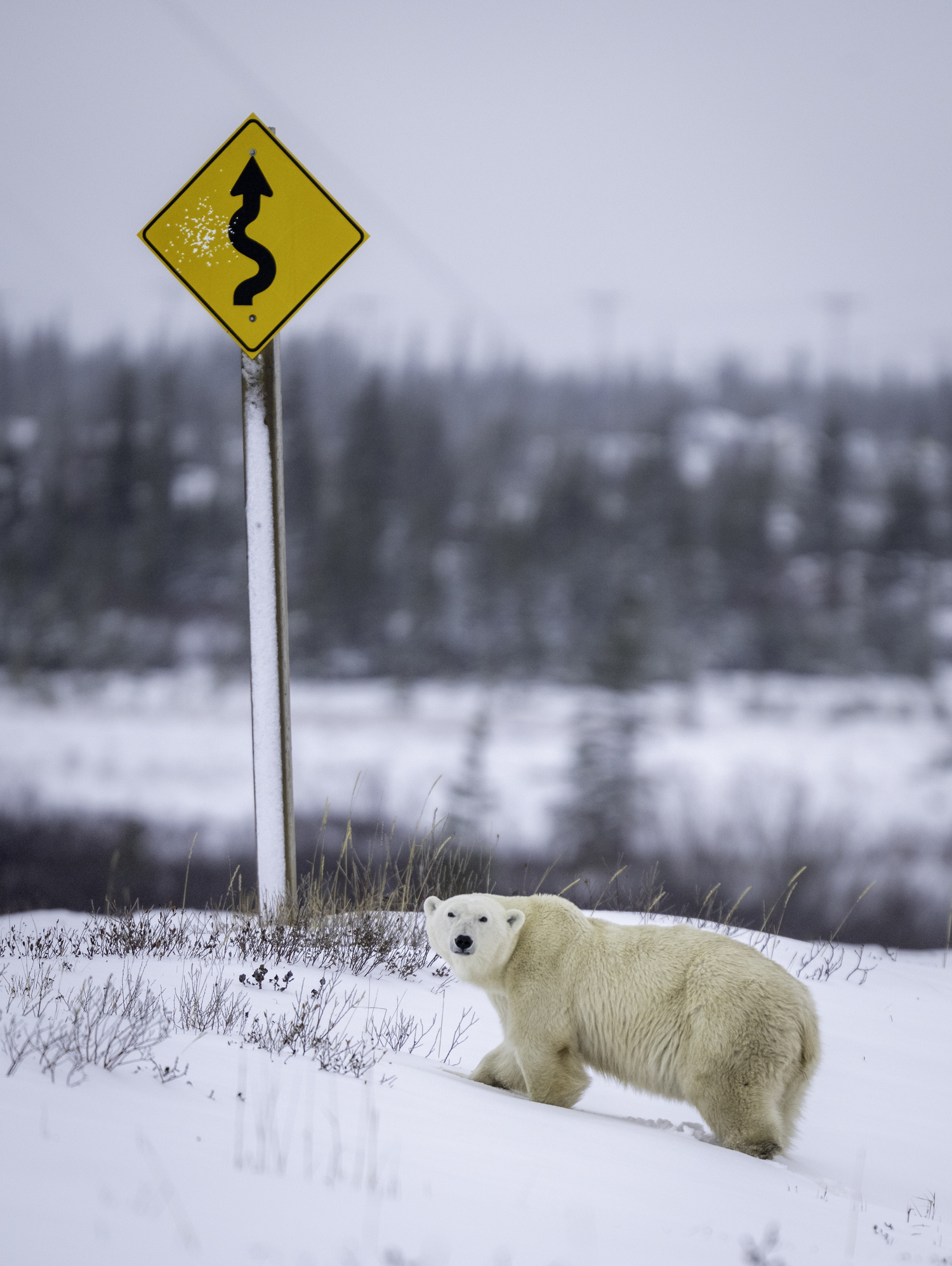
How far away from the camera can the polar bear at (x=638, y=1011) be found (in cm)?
328

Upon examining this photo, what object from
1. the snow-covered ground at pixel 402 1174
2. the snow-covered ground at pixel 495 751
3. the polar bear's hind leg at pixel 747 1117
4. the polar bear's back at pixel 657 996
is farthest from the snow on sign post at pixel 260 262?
the snow-covered ground at pixel 495 751

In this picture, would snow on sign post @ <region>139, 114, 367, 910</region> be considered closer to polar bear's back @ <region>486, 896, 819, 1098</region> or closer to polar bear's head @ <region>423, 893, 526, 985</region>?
polar bear's head @ <region>423, 893, 526, 985</region>

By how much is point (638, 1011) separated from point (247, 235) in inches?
150

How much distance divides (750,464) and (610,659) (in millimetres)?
26208

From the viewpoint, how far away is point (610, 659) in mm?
28219

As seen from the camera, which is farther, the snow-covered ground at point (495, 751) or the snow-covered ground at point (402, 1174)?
the snow-covered ground at point (495, 751)

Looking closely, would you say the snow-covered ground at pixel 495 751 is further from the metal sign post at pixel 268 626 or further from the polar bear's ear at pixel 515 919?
the polar bear's ear at pixel 515 919

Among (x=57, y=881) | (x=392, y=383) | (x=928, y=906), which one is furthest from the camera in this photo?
(x=392, y=383)

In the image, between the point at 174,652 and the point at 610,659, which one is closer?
the point at 610,659

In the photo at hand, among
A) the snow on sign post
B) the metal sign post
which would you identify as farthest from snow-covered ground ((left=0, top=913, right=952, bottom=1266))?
the snow on sign post

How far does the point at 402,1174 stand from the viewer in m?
2.29

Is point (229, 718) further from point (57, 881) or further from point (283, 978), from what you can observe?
point (283, 978)

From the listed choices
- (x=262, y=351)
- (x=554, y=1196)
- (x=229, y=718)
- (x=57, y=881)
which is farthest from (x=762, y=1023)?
(x=229, y=718)

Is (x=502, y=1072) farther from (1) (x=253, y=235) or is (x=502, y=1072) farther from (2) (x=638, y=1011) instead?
(1) (x=253, y=235)
